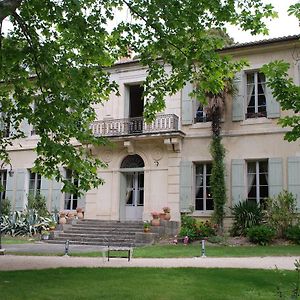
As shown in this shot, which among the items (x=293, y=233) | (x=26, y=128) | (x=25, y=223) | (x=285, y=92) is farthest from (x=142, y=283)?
(x=26, y=128)

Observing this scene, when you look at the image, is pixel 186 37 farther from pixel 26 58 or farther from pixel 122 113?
pixel 122 113

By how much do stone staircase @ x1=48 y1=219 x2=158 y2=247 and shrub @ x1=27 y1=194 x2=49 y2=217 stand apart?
98.4 inches

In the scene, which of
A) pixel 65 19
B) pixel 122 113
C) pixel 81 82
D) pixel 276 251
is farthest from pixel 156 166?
pixel 65 19

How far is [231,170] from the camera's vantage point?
58.5ft

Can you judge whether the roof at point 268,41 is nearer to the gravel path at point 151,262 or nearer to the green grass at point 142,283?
the gravel path at point 151,262

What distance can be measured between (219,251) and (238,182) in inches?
180

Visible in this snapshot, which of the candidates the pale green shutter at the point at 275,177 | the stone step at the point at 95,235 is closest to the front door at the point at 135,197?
the stone step at the point at 95,235

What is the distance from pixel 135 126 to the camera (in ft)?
64.8

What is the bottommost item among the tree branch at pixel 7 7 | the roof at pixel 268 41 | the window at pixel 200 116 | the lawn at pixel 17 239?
the lawn at pixel 17 239

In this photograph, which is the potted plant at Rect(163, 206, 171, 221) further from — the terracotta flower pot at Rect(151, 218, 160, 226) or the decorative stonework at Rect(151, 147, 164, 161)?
the decorative stonework at Rect(151, 147, 164, 161)

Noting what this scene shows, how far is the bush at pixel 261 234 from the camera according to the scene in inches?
611

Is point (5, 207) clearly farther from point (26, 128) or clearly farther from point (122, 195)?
point (122, 195)

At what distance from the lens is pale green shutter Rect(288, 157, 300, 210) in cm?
1658

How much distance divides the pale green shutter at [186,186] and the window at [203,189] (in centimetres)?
31
